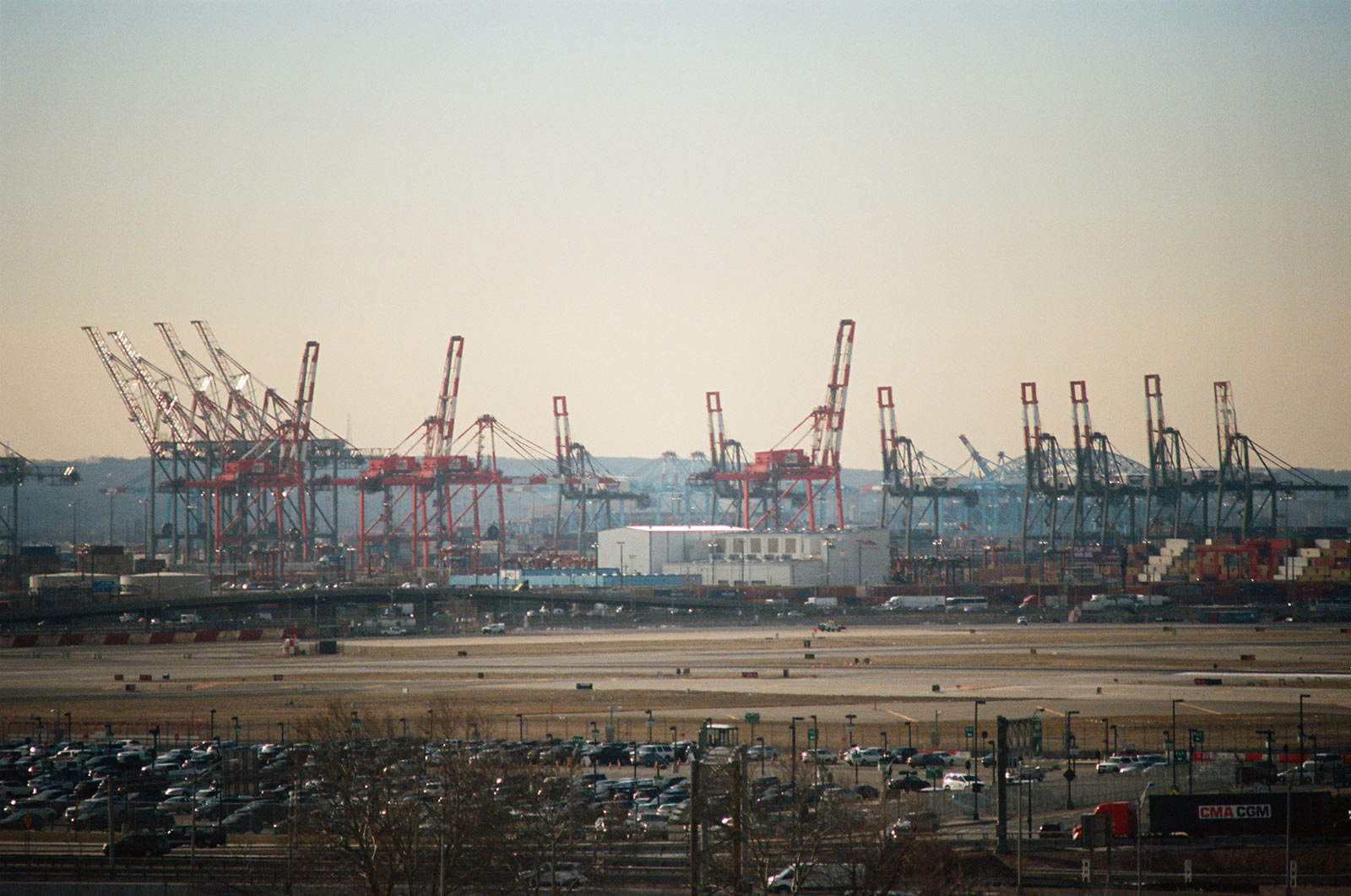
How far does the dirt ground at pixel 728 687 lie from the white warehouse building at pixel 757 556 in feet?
90.7

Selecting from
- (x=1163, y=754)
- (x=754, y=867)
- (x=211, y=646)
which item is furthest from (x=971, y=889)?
(x=211, y=646)

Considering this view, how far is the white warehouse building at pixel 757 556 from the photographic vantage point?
3831 inches

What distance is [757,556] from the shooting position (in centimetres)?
10094

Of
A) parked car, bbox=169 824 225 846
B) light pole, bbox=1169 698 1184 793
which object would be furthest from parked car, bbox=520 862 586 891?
light pole, bbox=1169 698 1184 793

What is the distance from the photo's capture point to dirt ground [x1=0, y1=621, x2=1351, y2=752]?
35.6 metres

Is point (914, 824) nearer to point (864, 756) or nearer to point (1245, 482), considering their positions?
point (864, 756)

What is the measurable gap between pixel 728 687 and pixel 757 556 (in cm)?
5595

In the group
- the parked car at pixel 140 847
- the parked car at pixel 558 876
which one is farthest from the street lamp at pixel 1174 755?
the parked car at pixel 140 847

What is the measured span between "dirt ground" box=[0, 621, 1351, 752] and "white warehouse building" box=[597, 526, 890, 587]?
90.7 feet

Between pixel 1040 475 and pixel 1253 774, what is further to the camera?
pixel 1040 475

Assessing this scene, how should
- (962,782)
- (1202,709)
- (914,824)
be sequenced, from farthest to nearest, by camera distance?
(1202,709) < (962,782) < (914,824)

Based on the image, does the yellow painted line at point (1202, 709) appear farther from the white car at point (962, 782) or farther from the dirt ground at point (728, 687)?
the white car at point (962, 782)

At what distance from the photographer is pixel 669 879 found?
69.1 ft

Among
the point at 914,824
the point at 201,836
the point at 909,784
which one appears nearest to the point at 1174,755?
the point at 909,784
